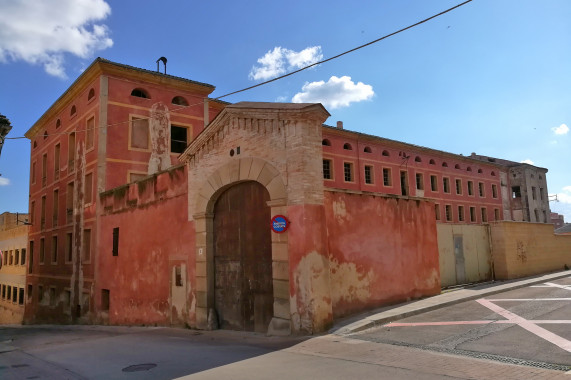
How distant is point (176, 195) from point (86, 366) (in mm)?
6309

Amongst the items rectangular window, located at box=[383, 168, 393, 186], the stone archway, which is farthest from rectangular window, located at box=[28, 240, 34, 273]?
rectangular window, located at box=[383, 168, 393, 186]

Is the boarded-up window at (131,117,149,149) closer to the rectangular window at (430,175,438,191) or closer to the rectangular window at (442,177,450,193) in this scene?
the rectangular window at (430,175,438,191)

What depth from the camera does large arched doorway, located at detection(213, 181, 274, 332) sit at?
34.4 feet

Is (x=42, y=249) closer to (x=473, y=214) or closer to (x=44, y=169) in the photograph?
(x=44, y=169)

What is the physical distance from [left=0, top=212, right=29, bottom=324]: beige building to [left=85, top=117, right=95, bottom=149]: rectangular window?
12207mm

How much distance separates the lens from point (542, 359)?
6605mm

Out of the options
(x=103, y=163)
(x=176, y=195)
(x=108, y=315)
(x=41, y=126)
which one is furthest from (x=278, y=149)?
(x=41, y=126)

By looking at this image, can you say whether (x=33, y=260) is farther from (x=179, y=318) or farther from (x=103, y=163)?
(x=179, y=318)

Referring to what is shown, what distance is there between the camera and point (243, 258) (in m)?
11.1

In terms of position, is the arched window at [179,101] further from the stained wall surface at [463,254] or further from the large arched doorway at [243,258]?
the stained wall surface at [463,254]

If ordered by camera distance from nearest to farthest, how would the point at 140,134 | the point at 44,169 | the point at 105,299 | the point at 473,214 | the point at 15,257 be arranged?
the point at 105,299
the point at 140,134
the point at 44,169
the point at 15,257
the point at 473,214

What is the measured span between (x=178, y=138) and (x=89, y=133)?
4.57m

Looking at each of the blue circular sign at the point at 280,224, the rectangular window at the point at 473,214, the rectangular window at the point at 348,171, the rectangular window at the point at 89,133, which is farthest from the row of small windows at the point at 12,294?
the rectangular window at the point at 473,214

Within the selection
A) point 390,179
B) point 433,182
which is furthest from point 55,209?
point 433,182
